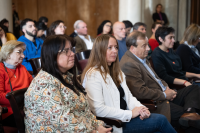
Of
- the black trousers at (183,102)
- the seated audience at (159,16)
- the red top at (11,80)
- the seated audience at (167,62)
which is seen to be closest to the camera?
the red top at (11,80)

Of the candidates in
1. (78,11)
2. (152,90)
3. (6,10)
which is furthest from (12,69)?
(78,11)

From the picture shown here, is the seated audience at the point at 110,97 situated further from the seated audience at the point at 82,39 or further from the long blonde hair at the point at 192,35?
the seated audience at the point at 82,39

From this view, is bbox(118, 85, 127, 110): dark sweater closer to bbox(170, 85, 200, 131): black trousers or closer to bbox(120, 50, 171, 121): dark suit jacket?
bbox(120, 50, 171, 121): dark suit jacket

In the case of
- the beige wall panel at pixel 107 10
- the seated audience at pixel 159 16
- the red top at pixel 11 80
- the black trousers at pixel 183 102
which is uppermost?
the beige wall panel at pixel 107 10

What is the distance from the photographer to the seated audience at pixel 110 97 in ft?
5.77

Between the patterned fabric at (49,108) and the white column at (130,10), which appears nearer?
the patterned fabric at (49,108)

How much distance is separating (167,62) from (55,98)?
6.62ft

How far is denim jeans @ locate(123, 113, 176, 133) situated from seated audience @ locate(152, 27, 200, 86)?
3.75 feet

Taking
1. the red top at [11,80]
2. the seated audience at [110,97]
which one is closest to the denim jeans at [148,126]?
the seated audience at [110,97]

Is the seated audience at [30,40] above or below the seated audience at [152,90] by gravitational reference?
above

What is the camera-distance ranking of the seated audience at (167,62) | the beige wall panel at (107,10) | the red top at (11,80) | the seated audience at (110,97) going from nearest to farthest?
the seated audience at (110,97) → the red top at (11,80) → the seated audience at (167,62) → the beige wall panel at (107,10)

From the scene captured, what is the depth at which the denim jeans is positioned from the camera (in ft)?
5.80

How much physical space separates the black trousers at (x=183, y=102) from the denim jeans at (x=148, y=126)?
1.94 feet

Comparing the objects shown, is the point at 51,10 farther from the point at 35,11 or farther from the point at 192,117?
the point at 192,117
